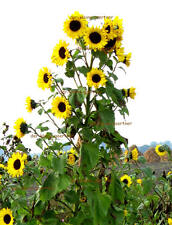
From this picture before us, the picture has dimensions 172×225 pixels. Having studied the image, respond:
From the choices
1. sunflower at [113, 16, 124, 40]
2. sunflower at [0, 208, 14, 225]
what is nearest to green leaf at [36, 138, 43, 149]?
sunflower at [0, 208, 14, 225]

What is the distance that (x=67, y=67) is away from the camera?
2.53 meters

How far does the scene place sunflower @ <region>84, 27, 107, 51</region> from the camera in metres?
2.40

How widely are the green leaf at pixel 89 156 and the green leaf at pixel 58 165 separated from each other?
162 millimetres

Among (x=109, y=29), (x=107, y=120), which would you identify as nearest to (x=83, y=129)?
(x=107, y=120)

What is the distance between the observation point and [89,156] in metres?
2.28

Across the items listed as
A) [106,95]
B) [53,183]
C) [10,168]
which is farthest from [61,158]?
[10,168]

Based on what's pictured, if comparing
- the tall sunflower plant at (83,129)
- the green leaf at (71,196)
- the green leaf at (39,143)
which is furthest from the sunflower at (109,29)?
the green leaf at (71,196)

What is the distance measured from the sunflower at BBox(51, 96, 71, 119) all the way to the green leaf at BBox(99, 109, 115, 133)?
26cm

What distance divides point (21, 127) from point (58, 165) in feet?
2.02

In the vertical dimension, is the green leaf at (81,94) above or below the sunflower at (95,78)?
below

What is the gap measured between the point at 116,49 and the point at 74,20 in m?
0.41

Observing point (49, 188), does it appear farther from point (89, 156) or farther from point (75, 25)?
point (75, 25)

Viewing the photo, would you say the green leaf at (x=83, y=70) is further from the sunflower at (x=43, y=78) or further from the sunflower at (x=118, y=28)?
the sunflower at (x=118, y=28)

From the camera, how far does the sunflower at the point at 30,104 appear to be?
108 inches
